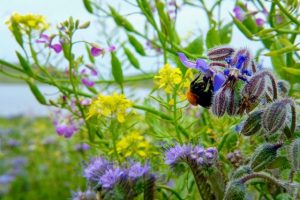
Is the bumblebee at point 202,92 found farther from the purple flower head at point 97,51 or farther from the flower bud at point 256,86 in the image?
the purple flower head at point 97,51

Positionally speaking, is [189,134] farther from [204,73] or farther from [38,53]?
[38,53]

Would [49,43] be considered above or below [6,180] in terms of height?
above

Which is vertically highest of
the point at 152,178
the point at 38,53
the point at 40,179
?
the point at 38,53

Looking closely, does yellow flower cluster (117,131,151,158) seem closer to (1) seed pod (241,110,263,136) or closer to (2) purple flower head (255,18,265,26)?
(1) seed pod (241,110,263,136)

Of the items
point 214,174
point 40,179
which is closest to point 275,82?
point 214,174

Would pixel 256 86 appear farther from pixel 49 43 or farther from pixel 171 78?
pixel 49 43

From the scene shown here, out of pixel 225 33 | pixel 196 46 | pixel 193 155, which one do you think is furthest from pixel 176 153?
pixel 225 33
